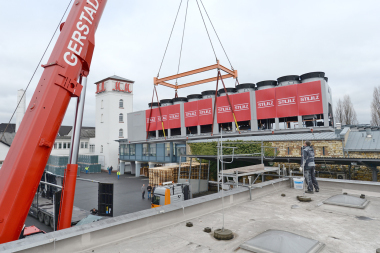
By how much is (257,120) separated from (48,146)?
75.8 ft

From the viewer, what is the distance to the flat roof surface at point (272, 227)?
395cm

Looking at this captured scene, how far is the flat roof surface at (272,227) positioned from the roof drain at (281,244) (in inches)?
8.4

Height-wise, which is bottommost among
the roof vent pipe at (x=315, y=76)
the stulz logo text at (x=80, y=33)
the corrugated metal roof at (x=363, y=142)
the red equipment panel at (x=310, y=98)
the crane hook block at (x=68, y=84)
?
the corrugated metal roof at (x=363, y=142)

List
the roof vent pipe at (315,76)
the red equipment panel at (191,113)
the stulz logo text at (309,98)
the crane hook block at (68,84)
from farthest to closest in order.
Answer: the red equipment panel at (191,113)
the roof vent pipe at (315,76)
the stulz logo text at (309,98)
the crane hook block at (68,84)

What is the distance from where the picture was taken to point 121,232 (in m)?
4.22

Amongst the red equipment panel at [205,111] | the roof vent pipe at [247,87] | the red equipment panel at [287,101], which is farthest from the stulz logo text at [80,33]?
the roof vent pipe at [247,87]

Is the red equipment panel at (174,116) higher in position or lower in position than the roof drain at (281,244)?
higher

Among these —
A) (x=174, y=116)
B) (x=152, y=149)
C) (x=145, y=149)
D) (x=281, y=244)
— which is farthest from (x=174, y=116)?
(x=281, y=244)

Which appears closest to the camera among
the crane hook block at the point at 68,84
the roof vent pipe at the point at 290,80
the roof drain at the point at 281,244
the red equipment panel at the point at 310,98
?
the roof drain at the point at 281,244

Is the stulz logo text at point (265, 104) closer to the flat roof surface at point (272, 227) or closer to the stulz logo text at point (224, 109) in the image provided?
the stulz logo text at point (224, 109)

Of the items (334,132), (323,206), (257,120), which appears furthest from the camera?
(257,120)

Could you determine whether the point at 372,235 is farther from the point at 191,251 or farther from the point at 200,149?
the point at 200,149

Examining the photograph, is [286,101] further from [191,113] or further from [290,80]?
[191,113]

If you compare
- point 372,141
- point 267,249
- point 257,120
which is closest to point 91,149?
point 257,120
